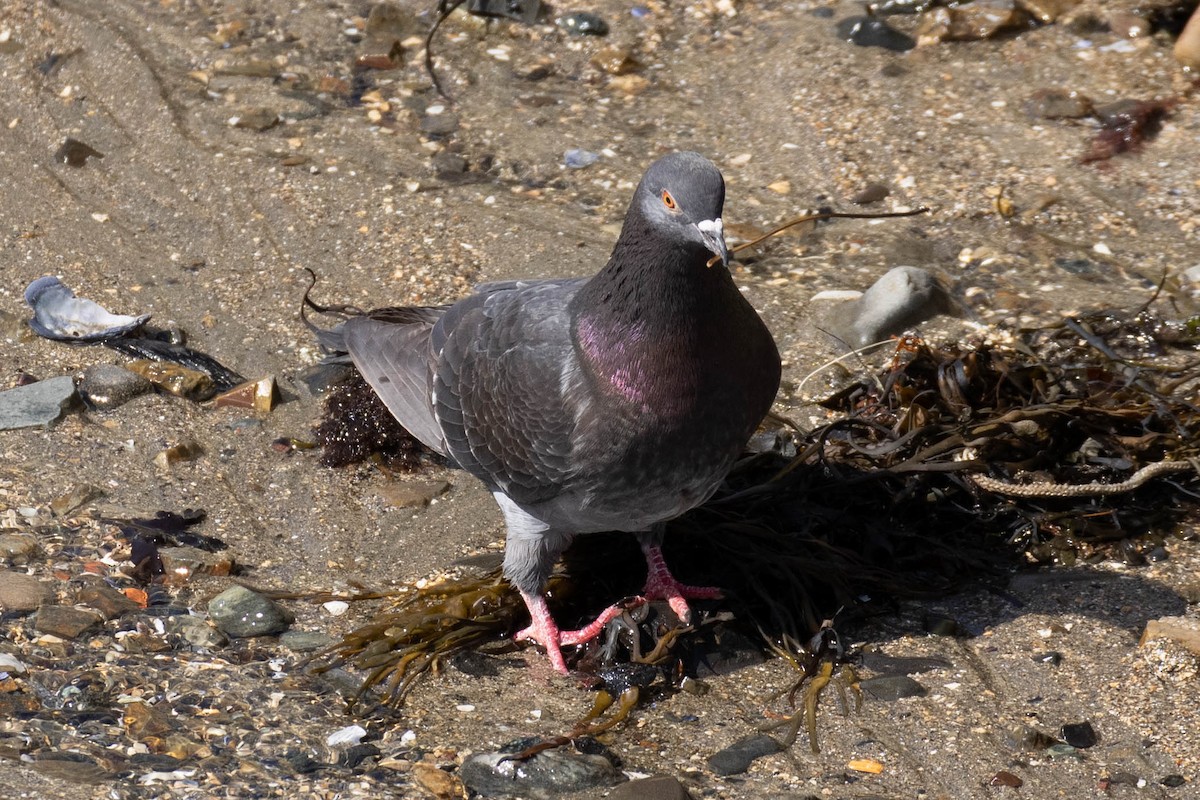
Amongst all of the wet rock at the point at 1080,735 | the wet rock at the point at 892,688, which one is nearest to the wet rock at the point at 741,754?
the wet rock at the point at 892,688

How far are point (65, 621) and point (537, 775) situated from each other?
1.53 metres

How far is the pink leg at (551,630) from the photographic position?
4.13 meters

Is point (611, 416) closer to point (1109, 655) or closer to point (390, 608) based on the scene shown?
point (390, 608)

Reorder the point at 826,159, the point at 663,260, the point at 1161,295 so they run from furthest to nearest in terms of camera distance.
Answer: the point at 826,159
the point at 1161,295
the point at 663,260

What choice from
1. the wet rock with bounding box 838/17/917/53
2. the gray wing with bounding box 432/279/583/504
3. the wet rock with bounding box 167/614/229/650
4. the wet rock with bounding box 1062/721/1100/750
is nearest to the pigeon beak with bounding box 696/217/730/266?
the gray wing with bounding box 432/279/583/504

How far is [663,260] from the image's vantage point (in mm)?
3547

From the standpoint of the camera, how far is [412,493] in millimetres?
4738

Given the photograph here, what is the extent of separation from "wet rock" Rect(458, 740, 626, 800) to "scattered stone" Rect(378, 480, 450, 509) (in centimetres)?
136

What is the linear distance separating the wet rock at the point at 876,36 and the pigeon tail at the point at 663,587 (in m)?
3.89

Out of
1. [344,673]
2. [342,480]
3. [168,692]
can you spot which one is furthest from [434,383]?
[168,692]

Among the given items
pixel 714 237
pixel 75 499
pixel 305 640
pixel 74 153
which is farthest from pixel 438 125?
pixel 714 237

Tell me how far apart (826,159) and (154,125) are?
338 cm

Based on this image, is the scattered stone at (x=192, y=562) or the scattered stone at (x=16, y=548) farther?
the scattered stone at (x=192, y=562)

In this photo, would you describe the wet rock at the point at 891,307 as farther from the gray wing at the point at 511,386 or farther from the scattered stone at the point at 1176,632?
the scattered stone at the point at 1176,632
